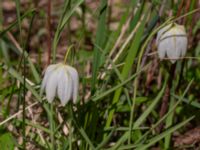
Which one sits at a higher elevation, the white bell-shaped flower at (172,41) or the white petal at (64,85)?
the white bell-shaped flower at (172,41)

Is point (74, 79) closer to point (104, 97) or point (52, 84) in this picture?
point (52, 84)

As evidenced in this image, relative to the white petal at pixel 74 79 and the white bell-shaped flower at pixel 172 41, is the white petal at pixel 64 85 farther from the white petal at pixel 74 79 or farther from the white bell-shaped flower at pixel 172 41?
the white bell-shaped flower at pixel 172 41

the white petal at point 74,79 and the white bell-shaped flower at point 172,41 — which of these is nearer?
the white petal at point 74,79

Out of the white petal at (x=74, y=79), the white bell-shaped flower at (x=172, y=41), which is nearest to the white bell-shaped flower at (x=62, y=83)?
the white petal at (x=74, y=79)

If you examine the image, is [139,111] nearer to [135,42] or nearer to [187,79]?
[187,79]

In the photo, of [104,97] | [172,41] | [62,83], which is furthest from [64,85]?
[104,97]
